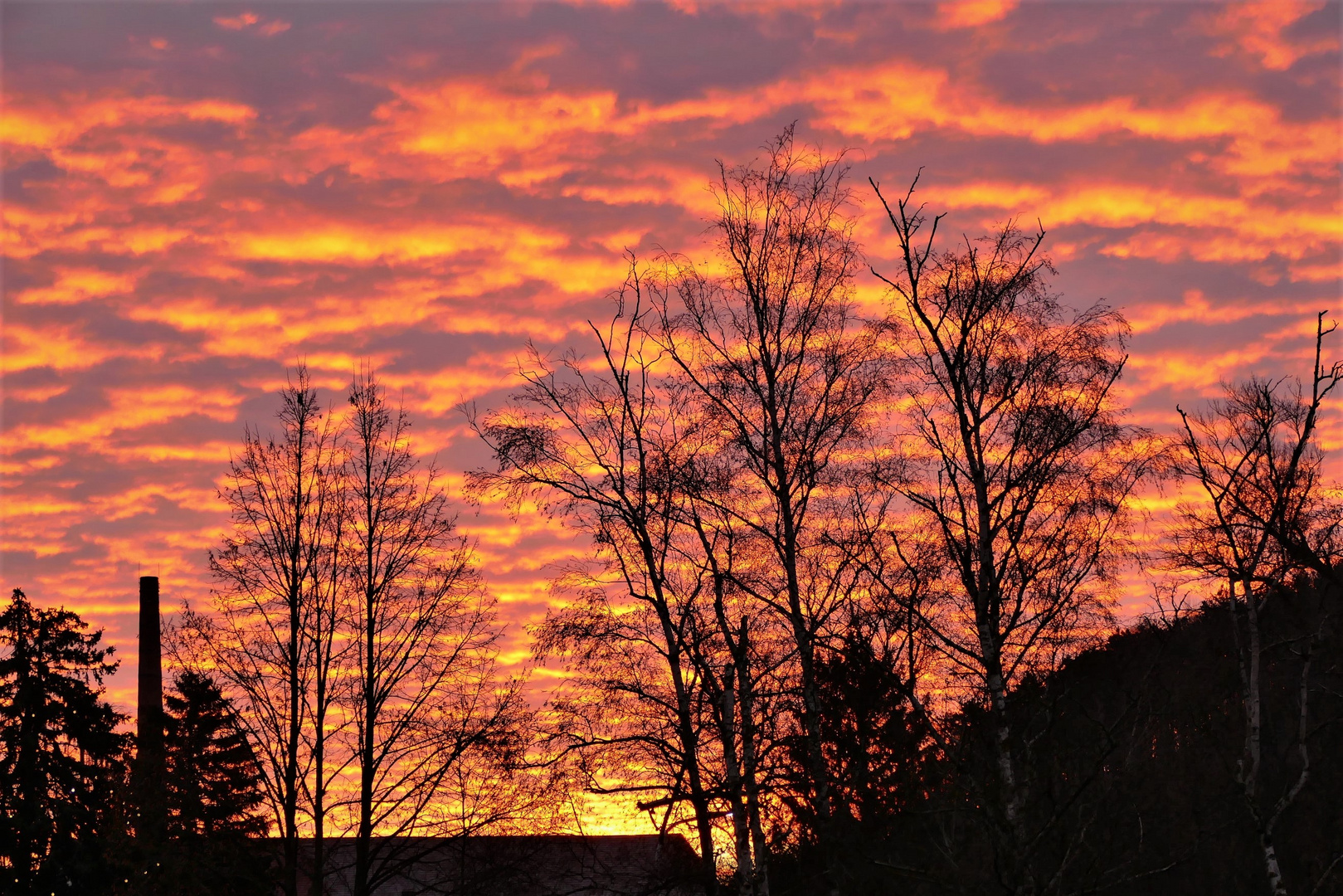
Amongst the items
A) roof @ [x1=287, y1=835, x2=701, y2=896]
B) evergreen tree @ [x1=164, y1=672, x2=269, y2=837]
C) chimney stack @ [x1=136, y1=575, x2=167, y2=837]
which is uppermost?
chimney stack @ [x1=136, y1=575, x2=167, y2=837]

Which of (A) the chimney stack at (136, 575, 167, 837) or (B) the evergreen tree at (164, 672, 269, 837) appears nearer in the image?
(B) the evergreen tree at (164, 672, 269, 837)

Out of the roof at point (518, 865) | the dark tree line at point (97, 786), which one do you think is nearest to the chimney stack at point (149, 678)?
the dark tree line at point (97, 786)

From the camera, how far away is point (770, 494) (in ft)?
79.2

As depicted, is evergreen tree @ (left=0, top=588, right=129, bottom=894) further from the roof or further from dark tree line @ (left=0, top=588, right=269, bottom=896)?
the roof

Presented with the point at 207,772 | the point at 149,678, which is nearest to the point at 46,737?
the point at 149,678

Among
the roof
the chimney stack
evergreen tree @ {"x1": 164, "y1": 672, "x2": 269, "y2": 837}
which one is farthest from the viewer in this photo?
the chimney stack

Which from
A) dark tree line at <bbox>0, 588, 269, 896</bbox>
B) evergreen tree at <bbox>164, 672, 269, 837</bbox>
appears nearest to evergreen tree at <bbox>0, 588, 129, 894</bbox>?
dark tree line at <bbox>0, 588, 269, 896</bbox>

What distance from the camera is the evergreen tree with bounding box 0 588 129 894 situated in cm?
4159

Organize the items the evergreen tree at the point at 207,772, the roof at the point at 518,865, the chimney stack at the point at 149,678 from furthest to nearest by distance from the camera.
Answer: the chimney stack at the point at 149,678 < the evergreen tree at the point at 207,772 < the roof at the point at 518,865

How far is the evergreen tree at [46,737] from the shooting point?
41594mm

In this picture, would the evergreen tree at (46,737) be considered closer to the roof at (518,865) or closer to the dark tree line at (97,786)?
the dark tree line at (97,786)

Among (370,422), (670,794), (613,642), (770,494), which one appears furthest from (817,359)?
(370,422)

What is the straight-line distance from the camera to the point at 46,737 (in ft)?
152

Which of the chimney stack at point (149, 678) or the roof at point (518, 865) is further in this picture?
the chimney stack at point (149, 678)
